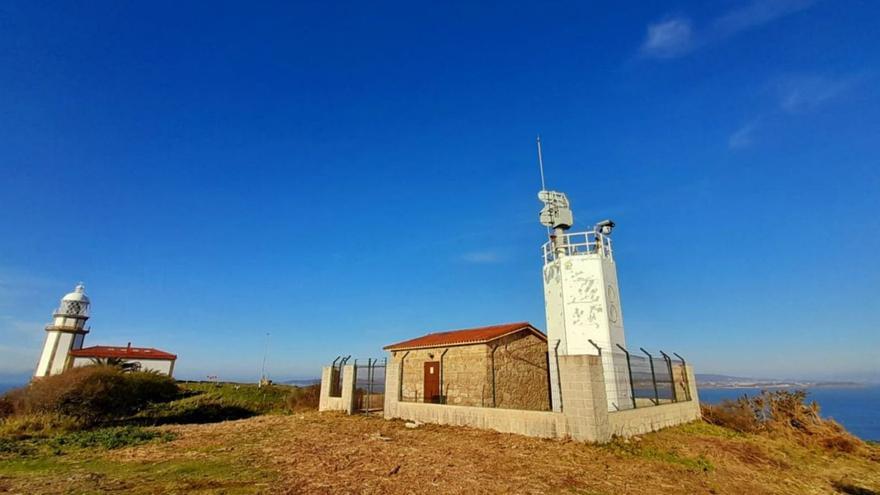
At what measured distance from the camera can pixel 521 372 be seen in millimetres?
19281

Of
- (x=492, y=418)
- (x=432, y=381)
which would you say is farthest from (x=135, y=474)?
(x=432, y=381)

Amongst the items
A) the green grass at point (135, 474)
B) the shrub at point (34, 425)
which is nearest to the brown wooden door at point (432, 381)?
the green grass at point (135, 474)

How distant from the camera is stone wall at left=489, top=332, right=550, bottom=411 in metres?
18.3

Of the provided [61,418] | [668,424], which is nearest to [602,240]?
[668,424]

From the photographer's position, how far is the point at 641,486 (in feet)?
25.5

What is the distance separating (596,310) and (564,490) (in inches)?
371

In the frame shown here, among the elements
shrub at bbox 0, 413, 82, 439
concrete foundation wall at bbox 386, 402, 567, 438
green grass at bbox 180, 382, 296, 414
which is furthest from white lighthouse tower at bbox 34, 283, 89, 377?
concrete foundation wall at bbox 386, 402, 567, 438

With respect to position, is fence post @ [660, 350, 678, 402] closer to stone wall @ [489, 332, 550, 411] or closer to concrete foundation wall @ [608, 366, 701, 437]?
concrete foundation wall @ [608, 366, 701, 437]

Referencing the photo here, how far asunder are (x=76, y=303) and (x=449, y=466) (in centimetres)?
5297

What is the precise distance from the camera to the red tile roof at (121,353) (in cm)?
4166

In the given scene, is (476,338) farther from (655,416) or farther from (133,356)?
(133,356)

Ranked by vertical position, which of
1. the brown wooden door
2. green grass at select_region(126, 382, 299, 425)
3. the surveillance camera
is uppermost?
the surveillance camera

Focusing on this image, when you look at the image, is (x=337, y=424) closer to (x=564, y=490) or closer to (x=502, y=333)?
(x=502, y=333)

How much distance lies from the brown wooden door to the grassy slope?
6.49 m
